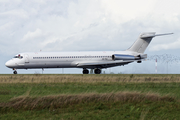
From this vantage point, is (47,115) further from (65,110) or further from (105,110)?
(105,110)

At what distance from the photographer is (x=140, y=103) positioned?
642 inches

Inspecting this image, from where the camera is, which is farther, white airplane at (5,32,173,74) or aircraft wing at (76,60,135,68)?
aircraft wing at (76,60,135,68)

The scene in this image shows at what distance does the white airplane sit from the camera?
4825 cm

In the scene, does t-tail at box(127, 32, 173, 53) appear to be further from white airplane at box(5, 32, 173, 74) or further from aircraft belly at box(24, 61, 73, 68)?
aircraft belly at box(24, 61, 73, 68)

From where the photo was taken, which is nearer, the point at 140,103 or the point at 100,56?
the point at 140,103

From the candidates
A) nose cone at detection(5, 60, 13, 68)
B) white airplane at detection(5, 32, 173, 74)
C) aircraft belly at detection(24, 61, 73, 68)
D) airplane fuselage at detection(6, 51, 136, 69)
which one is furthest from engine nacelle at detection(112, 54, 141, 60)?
nose cone at detection(5, 60, 13, 68)

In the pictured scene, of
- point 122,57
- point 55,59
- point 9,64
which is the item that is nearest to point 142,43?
point 122,57

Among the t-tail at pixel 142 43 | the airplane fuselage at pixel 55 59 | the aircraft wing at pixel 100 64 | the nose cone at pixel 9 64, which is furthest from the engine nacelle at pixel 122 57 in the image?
the nose cone at pixel 9 64

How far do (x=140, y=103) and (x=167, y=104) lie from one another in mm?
1524

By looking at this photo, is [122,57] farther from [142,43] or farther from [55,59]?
[55,59]

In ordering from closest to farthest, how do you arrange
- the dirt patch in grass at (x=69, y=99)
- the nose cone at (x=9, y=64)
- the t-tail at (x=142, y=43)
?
the dirt patch in grass at (x=69, y=99)
the nose cone at (x=9, y=64)
the t-tail at (x=142, y=43)

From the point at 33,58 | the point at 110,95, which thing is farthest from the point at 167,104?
the point at 33,58

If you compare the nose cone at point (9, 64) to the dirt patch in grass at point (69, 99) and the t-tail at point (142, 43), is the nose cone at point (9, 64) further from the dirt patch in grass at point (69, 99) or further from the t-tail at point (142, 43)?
the dirt patch in grass at point (69, 99)

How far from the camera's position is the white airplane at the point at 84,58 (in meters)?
48.2
